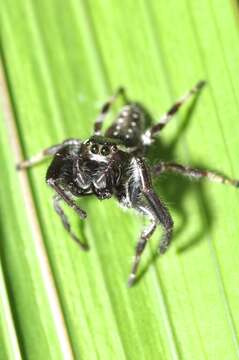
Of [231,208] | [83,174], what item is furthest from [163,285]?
[83,174]

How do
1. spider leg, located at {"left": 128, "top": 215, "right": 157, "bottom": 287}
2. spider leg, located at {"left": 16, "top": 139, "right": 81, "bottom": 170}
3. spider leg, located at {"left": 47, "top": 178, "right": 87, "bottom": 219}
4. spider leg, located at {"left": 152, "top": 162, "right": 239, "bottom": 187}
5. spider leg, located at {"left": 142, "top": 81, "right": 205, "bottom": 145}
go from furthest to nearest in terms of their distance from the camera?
spider leg, located at {"left": 142, "top": 81, "right": 205, "bottom": 145} < spider leg, located at {"left": 16, "top": 139, "right": 81, "bottom": 170} < spider leg, located at {"left": 152, "top": 162, "right": 239, "bottom": 187} < spider leg, located at {"left": 128, "top": 215, "right": 157, "bottom": 287} < spider leg, located at {"left": 47, "top": 178, "right": 87, "bottom": 219}

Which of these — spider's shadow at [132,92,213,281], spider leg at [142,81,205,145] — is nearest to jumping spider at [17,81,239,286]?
spider's shadow at [132,92,213,281]

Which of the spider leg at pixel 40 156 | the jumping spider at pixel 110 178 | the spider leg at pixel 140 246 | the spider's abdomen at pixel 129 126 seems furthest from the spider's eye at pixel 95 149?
the spider's abdomen at pixel 129 126

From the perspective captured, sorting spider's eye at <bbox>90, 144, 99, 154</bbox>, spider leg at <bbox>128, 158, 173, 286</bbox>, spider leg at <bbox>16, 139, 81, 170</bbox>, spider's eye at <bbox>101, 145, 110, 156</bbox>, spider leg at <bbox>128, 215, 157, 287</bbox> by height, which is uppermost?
spider leg at <bbox>16, 139, 81, 170</bbox>

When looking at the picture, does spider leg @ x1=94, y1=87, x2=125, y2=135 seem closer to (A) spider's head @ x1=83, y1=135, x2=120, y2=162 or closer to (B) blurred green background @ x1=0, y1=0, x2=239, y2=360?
(B) blurred green background @ x1=0, y1=0, x2=239, y2=360

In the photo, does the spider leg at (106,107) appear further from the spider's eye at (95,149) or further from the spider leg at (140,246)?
the spider leg at (140,246)

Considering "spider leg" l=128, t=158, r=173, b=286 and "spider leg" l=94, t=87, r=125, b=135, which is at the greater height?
"spider leg" l=94, t=87, r=125, b=135
